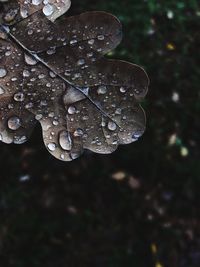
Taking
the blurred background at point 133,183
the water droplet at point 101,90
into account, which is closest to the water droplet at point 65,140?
the water droplet at point 101,90

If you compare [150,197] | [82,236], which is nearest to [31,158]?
[82,236]

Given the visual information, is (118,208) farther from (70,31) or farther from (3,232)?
(70,31)

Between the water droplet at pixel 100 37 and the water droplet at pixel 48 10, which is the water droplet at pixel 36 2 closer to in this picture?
the water droplet at pixel 48 10

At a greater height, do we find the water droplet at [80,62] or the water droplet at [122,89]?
the water droplet at [80,62]

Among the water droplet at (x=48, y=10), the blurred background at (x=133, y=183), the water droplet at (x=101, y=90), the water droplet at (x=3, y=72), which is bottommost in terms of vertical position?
the blurred background at (x=133, y=183)

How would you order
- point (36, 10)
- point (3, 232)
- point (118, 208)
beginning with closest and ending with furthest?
point (36, 10) < point (3, 232) < point (118, 208)

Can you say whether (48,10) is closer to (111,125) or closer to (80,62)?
(80,62)

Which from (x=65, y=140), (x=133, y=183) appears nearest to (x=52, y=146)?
(x=65, y=140)
